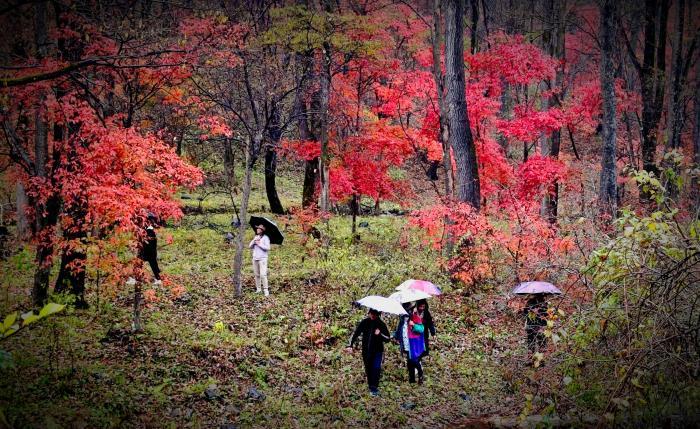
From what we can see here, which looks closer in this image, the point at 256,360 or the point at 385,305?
the point at 385,305

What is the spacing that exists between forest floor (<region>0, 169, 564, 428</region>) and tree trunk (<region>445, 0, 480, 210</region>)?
2.95 meters

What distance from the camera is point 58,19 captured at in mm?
9688

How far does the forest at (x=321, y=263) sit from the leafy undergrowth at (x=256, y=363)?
6 cm

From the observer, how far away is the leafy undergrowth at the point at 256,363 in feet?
23.2

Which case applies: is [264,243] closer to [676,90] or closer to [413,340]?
[413,340]

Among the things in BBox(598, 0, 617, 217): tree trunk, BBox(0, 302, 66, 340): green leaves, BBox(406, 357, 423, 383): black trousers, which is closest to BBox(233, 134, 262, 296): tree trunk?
BBox(406, 357, 423, 383): black trousers

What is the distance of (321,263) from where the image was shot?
49.0 ft

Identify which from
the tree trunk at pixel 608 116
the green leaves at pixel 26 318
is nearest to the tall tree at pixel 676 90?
the tree trunk at pixel 608 116

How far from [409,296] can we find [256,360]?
10.7 feet

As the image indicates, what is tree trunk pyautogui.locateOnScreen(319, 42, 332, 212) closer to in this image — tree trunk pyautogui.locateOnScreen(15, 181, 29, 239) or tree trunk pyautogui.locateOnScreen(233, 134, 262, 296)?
tree trunk pyautogui.locateOnScreen(233, 134, 262, 296)

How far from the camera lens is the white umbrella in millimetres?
9055

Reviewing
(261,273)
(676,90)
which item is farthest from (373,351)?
(676,90)

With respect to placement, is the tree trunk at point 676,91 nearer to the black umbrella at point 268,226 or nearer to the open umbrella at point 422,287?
the open umbrella at point 422,287

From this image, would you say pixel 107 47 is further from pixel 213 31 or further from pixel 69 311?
pixel 69 311
